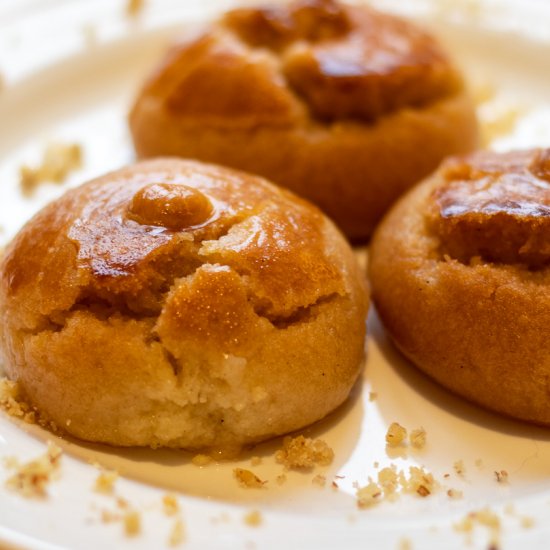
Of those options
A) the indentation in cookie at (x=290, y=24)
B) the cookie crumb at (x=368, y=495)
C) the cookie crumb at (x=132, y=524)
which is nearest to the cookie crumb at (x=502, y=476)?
the cookie crumb at (x=368, y=495)

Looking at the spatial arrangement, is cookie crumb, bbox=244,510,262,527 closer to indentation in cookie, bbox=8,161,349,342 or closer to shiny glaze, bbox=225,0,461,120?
indentation in cookie, bbox=8,161,349,342

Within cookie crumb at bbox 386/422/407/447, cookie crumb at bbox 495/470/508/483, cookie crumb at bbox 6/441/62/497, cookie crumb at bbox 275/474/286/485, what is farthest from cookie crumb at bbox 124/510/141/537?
cookie crumb at bbox 495/470/508/483

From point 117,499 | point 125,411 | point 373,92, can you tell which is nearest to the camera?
point 117,499

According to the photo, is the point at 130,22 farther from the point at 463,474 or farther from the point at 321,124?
the point at 463,474

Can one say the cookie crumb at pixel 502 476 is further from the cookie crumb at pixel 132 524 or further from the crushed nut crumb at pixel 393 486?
the cookie crumb at pixel 132 524

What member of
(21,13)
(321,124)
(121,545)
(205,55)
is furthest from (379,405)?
(21,13)

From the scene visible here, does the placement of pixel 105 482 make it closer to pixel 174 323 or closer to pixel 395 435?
pixel 174 323
